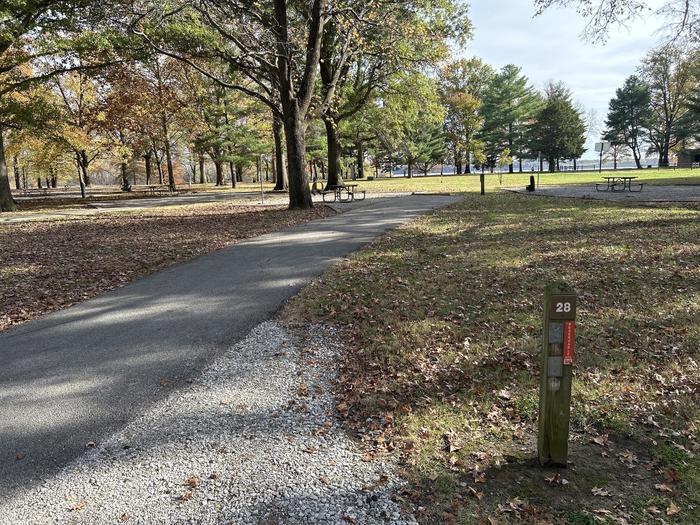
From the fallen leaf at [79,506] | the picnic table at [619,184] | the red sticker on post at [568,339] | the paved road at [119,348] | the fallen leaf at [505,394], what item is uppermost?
the picnic table at [619,184]

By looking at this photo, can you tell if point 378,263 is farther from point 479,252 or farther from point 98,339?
point 98,339

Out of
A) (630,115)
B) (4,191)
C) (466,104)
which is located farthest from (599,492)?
(630,115)

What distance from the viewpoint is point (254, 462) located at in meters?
2.91

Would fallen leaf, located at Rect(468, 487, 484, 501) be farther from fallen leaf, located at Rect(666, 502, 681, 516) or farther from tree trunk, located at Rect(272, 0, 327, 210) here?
tree trunk, located at Rect(272, 0, 327, 210)

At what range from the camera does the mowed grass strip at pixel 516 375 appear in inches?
104

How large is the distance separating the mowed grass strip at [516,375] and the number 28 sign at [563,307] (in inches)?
39.5

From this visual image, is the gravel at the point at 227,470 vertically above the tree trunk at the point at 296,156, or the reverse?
the tree trunk at the point at 296,156

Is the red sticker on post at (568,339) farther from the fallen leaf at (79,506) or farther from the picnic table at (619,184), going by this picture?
the picnic table at (619,184)

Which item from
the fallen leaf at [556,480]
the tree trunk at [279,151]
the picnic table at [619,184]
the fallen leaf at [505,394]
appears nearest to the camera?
the fallen leaf at [556,480]

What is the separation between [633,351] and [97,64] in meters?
23.1

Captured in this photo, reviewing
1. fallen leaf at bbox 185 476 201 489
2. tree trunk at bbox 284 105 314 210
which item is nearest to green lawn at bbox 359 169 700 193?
tree trunk at bbox 284 105 314 210

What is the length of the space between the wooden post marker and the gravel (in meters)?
0.99

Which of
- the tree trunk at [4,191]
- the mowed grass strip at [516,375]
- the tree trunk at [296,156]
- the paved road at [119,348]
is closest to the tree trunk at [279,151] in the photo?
the tree trunk at [296,156]

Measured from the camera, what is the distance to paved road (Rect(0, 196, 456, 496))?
3236mm
